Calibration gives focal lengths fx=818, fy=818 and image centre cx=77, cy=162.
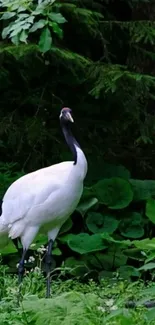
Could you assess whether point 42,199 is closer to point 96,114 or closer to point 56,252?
point 56,252

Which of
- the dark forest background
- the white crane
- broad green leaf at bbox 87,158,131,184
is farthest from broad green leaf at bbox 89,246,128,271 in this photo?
the white crane

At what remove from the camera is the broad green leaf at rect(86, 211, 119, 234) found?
8188 mm

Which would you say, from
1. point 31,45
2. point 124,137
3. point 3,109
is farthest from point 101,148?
point 31,45

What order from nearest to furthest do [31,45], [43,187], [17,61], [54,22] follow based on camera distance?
[54,22] → [43,187] → [31,45] → [17,61]

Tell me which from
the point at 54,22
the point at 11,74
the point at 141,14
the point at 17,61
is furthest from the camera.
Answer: the point at 141,14

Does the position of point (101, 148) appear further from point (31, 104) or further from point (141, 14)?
point (141, 14)

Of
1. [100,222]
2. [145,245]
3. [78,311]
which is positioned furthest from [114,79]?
[145,245]

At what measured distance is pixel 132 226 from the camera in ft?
27.1

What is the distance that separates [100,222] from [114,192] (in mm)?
338

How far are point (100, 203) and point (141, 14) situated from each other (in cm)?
235

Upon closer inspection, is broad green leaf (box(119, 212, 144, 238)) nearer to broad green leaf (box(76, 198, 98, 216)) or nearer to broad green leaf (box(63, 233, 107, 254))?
broad green leaf (box(76, 198, 98, 216))

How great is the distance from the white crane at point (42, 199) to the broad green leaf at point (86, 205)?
1637 millimetres

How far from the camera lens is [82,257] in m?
8.06

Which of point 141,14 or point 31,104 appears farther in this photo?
point 141,14
